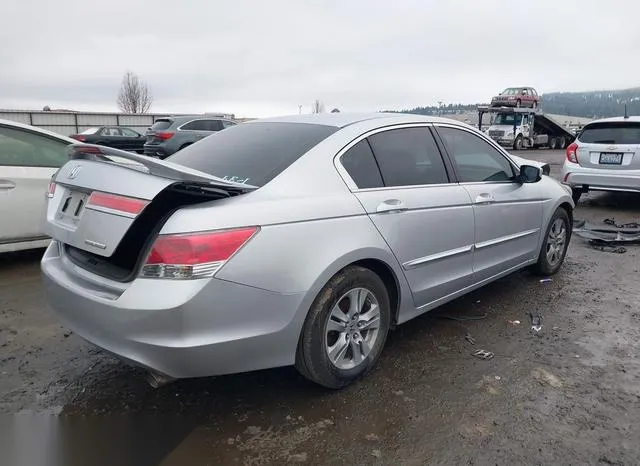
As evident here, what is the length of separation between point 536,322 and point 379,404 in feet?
5.96

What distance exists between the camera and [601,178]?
8.71m

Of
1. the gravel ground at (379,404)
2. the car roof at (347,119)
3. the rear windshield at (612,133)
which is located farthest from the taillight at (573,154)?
the car roof at (347,119)

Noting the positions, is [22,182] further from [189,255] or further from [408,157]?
[408,157]

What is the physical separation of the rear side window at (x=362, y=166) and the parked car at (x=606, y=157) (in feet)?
22.8

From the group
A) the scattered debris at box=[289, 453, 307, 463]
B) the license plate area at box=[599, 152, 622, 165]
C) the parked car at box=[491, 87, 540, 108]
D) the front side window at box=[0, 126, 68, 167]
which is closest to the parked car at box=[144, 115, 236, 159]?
the front side window at box=[0, 126, 68, 167]

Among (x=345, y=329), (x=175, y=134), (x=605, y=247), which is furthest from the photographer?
(x=175, y=134)

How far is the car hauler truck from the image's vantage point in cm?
2928

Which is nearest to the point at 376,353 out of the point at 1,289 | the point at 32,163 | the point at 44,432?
the point at 44,432

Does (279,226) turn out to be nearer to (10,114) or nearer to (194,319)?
(194,319)

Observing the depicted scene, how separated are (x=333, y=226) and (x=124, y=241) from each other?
1059 mm

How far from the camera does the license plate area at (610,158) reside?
8.54 metres

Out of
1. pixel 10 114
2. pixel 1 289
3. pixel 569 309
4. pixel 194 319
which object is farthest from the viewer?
pixel 10 114

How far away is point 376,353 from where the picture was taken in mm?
3203

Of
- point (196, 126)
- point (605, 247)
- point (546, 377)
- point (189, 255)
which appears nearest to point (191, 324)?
point (189, 255)
